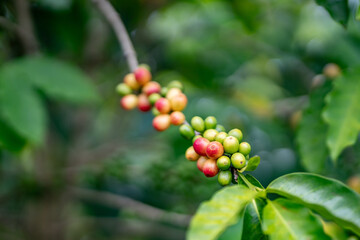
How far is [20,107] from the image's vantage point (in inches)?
49.9

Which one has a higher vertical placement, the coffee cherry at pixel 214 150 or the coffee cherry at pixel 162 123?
the coffee cherry at pixel 162 123

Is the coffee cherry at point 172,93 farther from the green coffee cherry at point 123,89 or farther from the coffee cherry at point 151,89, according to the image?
the green coffee cherry at point 123,89

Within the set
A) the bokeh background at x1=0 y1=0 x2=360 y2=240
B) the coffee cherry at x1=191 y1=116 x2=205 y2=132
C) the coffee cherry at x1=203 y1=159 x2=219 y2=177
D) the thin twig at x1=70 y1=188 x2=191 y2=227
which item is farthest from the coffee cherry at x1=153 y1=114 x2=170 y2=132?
the thin twig at x1=70 y1=188 x2=191 y2=227

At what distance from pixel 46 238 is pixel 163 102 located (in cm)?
169

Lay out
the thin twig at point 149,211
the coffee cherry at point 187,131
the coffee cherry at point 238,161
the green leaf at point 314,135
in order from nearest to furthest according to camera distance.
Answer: the coffee cherry at point 238,161 < the coffee cherry at point 187,131 < the green leaf at point 314,135 < the thin twig at point 149,211

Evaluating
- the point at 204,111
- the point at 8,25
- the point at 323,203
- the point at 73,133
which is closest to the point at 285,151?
the point at 204,111

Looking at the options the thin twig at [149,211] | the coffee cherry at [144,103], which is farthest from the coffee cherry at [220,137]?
the thin twig at [149,211]

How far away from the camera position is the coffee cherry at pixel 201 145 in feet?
2.42

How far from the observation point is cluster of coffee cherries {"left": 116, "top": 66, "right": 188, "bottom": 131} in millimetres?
899

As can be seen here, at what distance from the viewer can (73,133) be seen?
2.29m

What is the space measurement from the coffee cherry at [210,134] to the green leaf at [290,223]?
0.66 ft

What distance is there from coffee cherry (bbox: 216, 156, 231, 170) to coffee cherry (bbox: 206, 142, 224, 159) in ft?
0.04

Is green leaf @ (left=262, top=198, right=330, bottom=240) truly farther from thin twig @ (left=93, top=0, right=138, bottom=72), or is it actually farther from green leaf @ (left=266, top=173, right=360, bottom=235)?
thin twig @ (left=93, top=0, right=138, bottom=72)

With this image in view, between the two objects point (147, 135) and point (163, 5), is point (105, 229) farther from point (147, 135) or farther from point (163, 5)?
point (163, 5)
